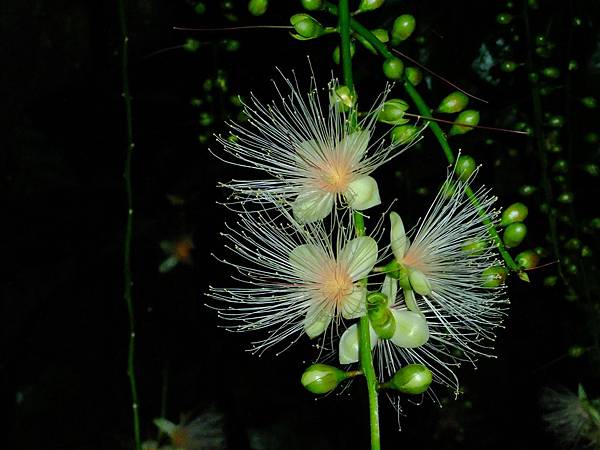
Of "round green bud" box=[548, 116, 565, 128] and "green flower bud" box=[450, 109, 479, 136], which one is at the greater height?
"round green bud" box=[548, 116, 565, 128]

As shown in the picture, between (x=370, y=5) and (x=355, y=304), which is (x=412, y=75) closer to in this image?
(x=370, y=5)

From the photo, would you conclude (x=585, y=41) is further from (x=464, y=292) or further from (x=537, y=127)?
(x=464, y=292)

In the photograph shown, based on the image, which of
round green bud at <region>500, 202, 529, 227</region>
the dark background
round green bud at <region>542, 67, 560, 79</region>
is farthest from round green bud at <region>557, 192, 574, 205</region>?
round green bud at <region>500, 202, 529, 227</region>

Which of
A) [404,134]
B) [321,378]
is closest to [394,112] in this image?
[404,134]

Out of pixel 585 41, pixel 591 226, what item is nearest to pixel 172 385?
pixel 591 226

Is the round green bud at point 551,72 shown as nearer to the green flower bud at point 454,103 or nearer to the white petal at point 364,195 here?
the green flower bud at point 454,103

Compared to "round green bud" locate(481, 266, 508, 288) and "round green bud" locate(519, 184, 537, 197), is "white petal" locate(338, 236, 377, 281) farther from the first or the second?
"round green bud" locate(519, 184, 537, 197)
